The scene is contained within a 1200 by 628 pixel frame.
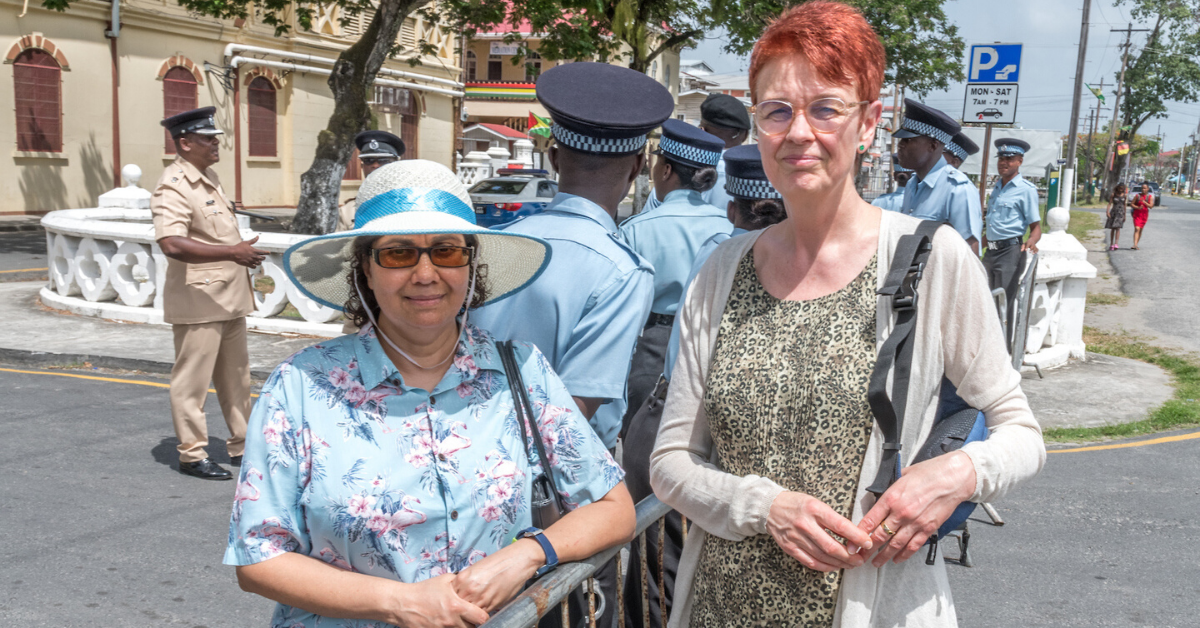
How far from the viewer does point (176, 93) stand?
23609mm

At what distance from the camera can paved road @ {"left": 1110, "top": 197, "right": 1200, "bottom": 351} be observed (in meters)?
12.7

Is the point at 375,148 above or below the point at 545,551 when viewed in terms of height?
above

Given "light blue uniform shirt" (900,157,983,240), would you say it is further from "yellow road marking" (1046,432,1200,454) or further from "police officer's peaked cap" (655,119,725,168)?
"police officer's peaked cap" (655,119,725,168)

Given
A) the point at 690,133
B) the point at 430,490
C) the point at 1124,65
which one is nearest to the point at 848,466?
the point at 430,490

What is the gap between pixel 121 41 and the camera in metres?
22.0

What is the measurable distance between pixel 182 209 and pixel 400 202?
3.86 meters

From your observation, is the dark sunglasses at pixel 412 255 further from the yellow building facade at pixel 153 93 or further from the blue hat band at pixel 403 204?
the yellow building facade at pixel 153 93

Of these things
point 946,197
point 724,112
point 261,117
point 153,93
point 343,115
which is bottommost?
point 946,197

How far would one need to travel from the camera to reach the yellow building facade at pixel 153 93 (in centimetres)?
2020

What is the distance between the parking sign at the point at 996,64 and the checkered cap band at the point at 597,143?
896cm

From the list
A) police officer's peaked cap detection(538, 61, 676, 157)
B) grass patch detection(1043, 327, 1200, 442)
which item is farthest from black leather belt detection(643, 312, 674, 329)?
grass patch detection(1043, 327, 1200, 442)

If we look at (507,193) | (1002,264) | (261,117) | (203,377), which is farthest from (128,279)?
(261,117)

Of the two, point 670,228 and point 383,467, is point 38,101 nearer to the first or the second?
point 670,228

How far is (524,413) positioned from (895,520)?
2.67 feet
